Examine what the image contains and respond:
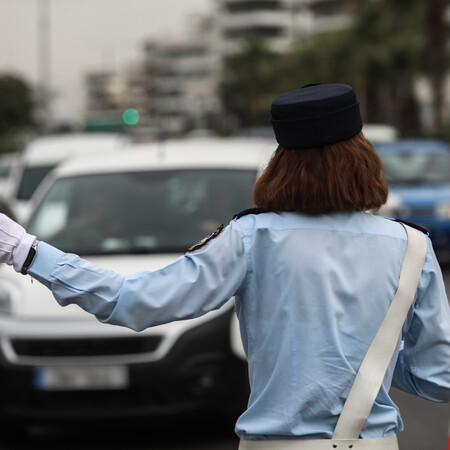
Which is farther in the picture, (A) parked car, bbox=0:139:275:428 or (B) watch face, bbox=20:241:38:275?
(A) parked car, bbox=0:139:275:428

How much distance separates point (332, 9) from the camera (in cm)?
10362

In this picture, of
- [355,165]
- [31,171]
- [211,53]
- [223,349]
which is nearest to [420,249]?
[355,165]

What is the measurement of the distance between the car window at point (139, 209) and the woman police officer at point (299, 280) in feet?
12.4

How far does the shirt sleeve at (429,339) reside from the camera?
95.2 inches

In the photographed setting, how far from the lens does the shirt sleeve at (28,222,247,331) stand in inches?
89.2

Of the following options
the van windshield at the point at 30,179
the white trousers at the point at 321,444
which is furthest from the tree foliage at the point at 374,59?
the white trousers at the point at 321,444

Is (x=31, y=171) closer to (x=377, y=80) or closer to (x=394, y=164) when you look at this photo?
(x=394, y=164)

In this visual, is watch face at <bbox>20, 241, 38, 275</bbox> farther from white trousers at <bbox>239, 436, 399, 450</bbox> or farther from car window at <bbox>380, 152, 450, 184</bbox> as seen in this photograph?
car window at <bbox>380, 152, 450, 184</bbox>

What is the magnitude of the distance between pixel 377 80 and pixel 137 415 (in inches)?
1917

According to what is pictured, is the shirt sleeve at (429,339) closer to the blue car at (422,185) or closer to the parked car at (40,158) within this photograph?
the blue car at (422,185)

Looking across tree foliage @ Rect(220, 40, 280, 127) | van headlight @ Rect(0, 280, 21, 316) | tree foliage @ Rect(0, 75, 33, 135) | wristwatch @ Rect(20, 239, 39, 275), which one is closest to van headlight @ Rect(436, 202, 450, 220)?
van headlight @ Rect(0, 280, 21, 316)

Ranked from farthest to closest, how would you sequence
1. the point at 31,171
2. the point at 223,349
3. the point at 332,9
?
the point at 332,9, the point at 31,171, the point at 223,349

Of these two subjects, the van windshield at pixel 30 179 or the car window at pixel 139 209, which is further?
the van windshield at pixel 30 179

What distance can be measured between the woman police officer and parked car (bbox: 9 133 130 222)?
10833mm
